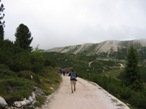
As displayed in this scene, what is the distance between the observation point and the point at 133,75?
184ft

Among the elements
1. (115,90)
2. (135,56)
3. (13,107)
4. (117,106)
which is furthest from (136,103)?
(135,56)

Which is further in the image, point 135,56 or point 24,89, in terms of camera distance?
point 135,56

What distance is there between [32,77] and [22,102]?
375 inches

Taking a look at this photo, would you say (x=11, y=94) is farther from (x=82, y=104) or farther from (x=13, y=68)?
(x=13, y=68)

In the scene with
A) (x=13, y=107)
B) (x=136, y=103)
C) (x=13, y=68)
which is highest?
(x=13, y=68)

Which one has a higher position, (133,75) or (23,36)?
(23,36)

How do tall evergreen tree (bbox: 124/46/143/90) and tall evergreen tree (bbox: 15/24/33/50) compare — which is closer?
tall evergreen tree (bbox: 124/46/143/90)

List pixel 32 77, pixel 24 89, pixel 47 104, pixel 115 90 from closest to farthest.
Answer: pixel 24 89 → pixel 47 104 → pixel 32 77 → pixel 115 90

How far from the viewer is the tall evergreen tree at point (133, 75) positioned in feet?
179

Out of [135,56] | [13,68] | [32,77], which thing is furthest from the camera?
[135,56]

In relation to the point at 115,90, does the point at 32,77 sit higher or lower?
higher

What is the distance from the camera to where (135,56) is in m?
58.0

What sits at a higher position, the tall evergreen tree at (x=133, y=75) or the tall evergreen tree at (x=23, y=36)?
the tall evergreen tree at (x=23, y=36)

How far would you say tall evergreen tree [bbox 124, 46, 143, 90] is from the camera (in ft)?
179
